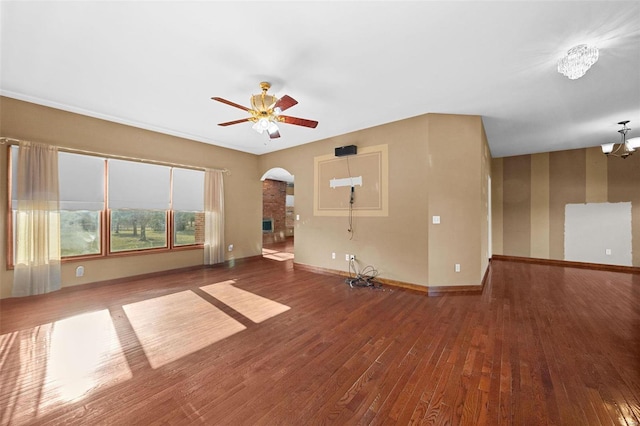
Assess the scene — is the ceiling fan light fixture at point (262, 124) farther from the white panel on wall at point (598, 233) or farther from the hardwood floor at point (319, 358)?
the white panel on wall at point (598, 233)

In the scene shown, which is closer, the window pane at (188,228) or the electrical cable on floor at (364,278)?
the electrical cable on floor at (364,278)

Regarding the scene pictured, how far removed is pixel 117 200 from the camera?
4.32m

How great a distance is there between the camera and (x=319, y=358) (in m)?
2.12

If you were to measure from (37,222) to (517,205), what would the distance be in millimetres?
9926

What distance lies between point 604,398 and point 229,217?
6200 millimetres

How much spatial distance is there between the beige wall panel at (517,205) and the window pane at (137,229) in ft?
28.2

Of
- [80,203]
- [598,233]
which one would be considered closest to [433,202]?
[598,233]

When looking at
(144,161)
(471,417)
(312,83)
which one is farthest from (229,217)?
(471,417)

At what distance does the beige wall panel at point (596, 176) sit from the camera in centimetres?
546

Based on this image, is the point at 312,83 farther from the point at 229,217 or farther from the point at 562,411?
the point at 229,217

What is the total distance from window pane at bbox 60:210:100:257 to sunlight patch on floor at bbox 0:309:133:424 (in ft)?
5.40

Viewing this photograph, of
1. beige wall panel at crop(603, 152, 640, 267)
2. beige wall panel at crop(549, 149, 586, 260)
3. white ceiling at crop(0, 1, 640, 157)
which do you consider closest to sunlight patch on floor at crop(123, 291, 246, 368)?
white ceiling at crop(0, 1, 640, 157)

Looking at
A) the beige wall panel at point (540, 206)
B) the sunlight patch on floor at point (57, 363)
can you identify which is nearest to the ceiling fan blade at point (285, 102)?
the sunlight patch on floor at point (57, 363)

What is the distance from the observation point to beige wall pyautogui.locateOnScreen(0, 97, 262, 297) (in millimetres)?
3414
